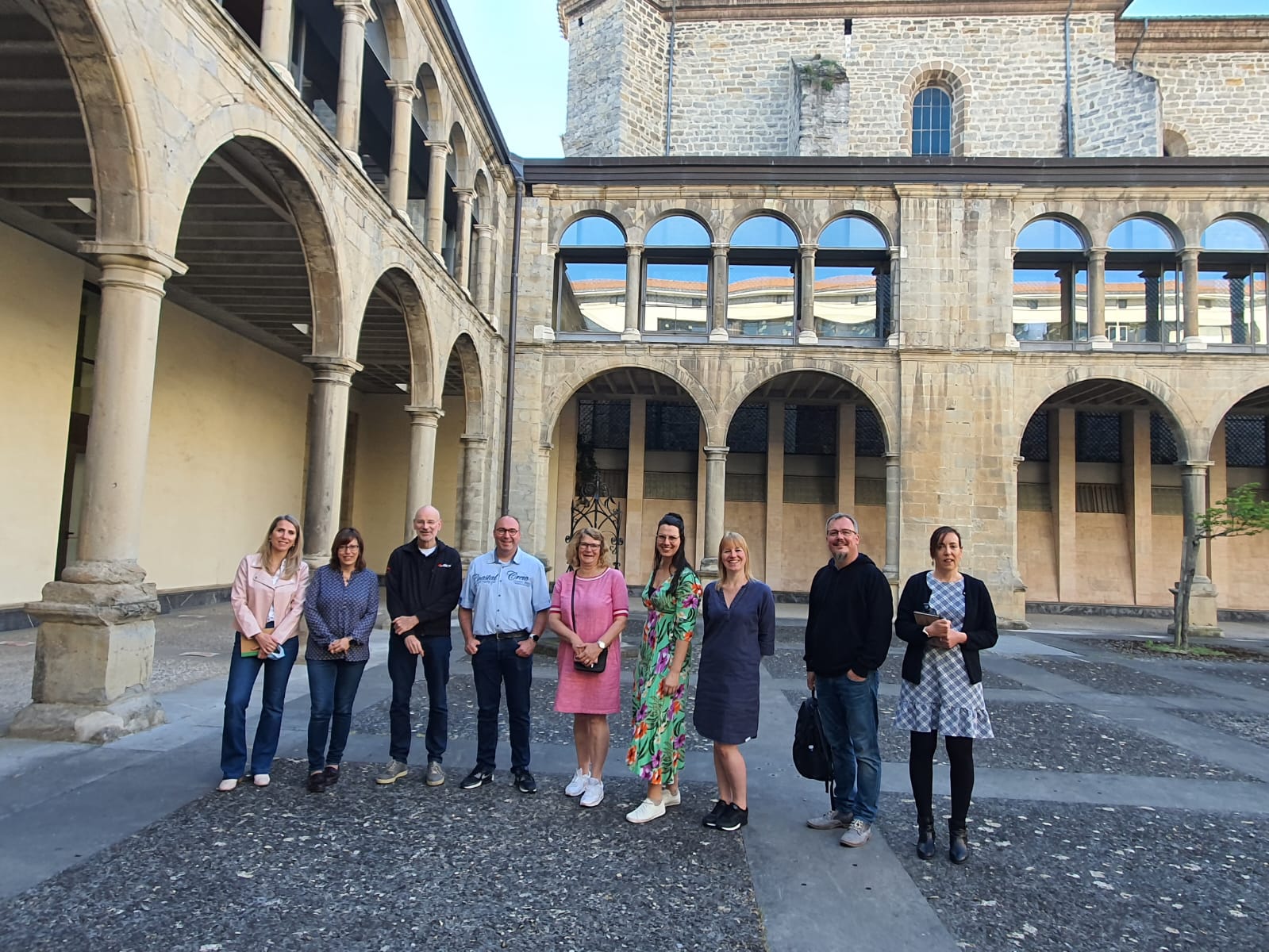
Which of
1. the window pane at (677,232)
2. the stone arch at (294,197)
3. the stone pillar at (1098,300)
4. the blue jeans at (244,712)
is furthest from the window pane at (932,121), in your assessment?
the blue jeans at (244,712)

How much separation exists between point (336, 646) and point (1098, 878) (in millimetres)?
4147

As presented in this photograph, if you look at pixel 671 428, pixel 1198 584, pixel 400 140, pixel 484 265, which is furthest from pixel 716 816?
pixel 671 428

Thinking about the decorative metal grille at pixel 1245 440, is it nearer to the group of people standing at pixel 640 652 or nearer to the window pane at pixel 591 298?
the window pane at pixel 591 298

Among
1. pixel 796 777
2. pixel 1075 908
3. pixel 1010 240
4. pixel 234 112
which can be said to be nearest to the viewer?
pixel 1075 908

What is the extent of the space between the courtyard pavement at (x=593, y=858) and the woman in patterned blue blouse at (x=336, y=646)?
0.30 meters

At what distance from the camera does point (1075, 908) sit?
128 inches

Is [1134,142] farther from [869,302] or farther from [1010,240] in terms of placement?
[869,302]

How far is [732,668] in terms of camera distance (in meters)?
3.87

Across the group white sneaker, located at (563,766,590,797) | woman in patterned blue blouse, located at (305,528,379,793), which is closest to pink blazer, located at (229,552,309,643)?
woman in patterned blue blouse, located at (305,528,379,793)

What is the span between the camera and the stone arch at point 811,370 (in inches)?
600

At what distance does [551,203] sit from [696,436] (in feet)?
23.7

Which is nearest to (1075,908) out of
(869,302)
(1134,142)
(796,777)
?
(796,777)

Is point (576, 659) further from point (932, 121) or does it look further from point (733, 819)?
point (932, 121)

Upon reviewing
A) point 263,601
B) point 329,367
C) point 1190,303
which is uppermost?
point 1190,303
